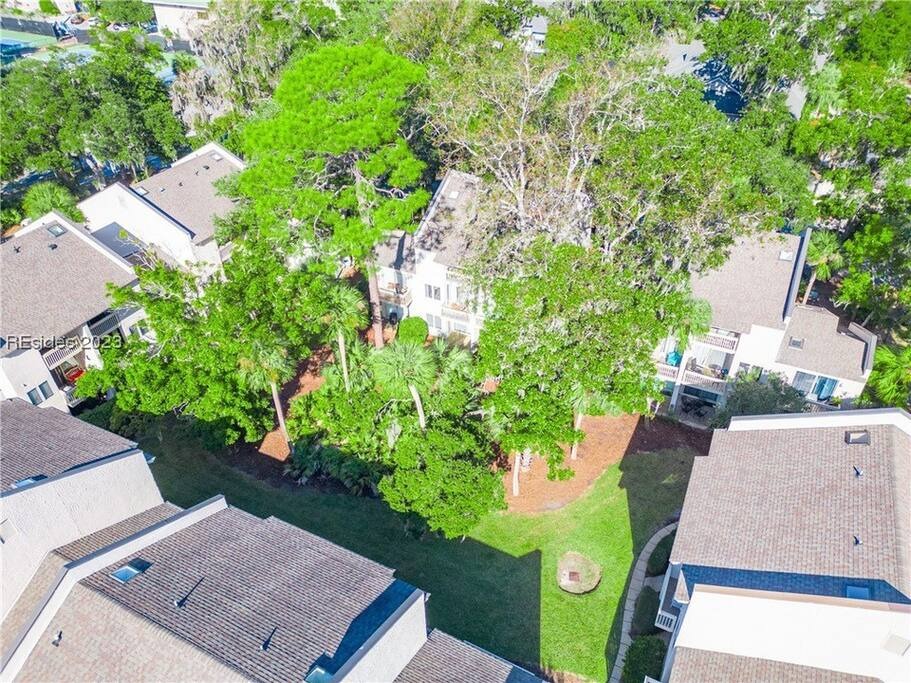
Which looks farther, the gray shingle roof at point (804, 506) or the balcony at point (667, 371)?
the balcony at point (667, 371)

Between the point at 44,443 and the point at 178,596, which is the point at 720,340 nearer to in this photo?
the point at 178,596

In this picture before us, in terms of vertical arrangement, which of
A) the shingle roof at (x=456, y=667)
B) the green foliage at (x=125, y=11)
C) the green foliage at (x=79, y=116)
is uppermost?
the green foliage at (x=125, y=11)

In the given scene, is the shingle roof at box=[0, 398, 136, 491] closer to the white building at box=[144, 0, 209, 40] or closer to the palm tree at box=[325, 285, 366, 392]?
the palm tree at box=[325, 285, 366, 392]

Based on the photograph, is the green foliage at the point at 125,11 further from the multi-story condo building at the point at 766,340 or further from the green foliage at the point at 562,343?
the multi-story condo building at the point at 766,340

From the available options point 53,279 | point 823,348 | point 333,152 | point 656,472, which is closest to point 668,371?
point 656,472

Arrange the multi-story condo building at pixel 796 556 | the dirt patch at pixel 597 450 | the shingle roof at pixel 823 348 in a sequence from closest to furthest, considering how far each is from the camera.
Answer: the multi-story condo building at pixel 796 556 → the dirt patch at pixel 597 450 → the shingle roof at pixel 823 348

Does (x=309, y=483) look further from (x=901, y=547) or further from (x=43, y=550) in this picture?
(x=901, y=547)

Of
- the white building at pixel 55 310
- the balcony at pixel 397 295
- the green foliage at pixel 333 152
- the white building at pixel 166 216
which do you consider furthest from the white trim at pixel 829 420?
the white building at pixel 166 216
